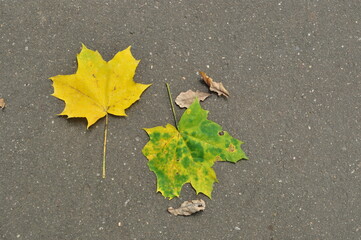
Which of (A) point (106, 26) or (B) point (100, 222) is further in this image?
(A) point (106, 26)

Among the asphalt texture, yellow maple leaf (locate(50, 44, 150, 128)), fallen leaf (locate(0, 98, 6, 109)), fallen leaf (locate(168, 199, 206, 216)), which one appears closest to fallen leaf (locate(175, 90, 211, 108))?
the asphalt texture

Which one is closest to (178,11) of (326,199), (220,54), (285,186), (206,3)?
(206,3)

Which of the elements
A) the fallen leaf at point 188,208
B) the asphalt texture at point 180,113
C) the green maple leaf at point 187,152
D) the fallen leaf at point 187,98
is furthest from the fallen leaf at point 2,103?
the fallen leaf at point 188,208

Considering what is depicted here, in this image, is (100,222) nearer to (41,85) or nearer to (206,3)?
(41,85)

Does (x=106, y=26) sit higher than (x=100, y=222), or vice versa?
(x=106, y=26)

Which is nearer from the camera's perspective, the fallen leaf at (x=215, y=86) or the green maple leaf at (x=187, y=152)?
the green maple leaf at (x=187, y=152)

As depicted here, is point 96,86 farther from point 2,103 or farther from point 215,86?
point 215,86

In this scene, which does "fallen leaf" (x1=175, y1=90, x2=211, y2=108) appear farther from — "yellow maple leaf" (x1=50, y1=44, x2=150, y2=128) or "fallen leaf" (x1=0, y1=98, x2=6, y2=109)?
"fallen leaf" (x1=0, y1=98, x2=6, y2=109)

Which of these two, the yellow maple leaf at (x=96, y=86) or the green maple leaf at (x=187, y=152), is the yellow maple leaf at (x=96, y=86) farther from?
the green maple leaf at (x=187, y=152)
